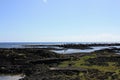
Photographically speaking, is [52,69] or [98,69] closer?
[98,69]

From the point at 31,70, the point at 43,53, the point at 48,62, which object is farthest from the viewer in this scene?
the point at 43,53

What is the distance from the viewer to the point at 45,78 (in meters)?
20.5

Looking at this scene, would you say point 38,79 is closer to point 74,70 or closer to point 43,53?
point 74,70

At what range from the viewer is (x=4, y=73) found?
26.7m

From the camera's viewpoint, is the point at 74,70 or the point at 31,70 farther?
the point at 31,70

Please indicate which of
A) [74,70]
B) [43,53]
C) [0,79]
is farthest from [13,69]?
[43,53]

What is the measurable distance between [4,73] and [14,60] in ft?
27.0

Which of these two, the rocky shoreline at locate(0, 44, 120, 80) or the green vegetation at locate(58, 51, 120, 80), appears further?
the rocky shoreline at locate(0, 44, 120, 80)

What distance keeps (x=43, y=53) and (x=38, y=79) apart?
24091 millimetres

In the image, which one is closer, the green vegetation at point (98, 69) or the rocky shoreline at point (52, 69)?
the green vegetation at point (98, 69)

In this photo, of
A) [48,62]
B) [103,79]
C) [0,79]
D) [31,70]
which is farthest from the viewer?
[48,62]

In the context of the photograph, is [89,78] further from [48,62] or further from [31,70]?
[48,62]

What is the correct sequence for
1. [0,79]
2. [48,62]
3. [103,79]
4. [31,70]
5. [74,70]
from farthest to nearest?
[48,62] → [31,70] → [74,70] → [0,79] → [103,79]

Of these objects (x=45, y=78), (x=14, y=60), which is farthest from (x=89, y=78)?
(x=14, y=60)
